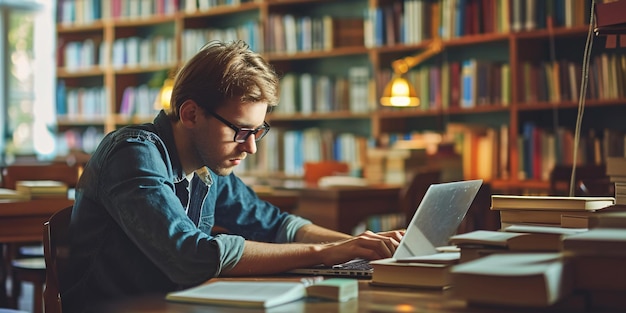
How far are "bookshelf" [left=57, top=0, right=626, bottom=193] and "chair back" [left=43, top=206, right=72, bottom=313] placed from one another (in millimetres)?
3159

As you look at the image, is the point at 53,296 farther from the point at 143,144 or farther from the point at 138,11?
the point at 138,11

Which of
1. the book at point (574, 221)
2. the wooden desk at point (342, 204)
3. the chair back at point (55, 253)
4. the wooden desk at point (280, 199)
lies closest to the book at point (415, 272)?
the book at point (574, 221)

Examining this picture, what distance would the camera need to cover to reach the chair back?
1882mm

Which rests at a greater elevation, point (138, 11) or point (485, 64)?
point (138, 11)

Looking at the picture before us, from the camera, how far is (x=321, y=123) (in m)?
6.80

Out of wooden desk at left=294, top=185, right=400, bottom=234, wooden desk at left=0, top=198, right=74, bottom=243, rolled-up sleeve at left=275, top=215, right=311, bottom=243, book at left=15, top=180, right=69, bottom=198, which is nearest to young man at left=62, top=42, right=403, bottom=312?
rolled-up sleeve at left=275, top=215, right=311, bottom=243

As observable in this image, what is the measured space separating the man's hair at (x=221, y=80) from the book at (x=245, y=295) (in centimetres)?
61

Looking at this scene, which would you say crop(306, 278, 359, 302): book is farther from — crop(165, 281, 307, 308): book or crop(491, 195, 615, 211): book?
crop(491, 195, 615, 211): book

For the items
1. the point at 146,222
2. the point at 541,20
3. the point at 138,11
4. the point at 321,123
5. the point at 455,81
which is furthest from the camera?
the point at 138,11

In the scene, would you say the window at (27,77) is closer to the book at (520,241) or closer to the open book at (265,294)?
the open book at (265,294)

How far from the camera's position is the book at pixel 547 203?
167 centimetres

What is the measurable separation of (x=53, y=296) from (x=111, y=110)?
6.28 metres

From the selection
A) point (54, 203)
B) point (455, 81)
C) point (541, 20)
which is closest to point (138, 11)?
point (455, 81)

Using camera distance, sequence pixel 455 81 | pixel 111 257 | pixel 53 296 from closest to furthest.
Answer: pixel 111 257
pixel 53 296
pixel 455 81
